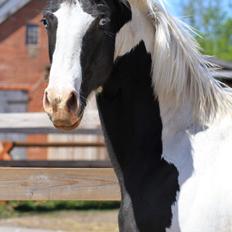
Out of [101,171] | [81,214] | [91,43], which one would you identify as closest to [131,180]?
[91,43]

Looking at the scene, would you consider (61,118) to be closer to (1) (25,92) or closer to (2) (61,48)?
(2) (61,48)

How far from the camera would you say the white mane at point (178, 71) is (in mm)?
2977

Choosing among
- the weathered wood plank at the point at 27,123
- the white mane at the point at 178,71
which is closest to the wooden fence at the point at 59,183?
the white mane at the point at 178,71

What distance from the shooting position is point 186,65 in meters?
3.00

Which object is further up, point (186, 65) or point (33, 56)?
point (186, 65)

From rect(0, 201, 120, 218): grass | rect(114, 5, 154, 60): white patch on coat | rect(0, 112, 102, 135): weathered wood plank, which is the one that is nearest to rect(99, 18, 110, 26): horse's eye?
rect(114, 5, 154, 60): white patch on coat

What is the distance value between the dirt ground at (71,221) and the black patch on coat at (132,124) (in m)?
4.02

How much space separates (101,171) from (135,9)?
152cm

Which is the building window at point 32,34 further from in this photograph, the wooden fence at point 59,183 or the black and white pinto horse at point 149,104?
the black and white pinto horse at point 149,104

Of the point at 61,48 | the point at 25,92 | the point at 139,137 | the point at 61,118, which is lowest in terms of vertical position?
the point at 25,92

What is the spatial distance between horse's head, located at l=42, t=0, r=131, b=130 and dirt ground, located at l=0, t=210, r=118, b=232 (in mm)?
4329

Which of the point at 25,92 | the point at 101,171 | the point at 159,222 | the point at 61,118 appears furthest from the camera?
the point at 25,92

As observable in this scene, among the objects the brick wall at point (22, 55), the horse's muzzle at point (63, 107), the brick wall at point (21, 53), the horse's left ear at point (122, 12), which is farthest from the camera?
the brick wall at point (21, 53)

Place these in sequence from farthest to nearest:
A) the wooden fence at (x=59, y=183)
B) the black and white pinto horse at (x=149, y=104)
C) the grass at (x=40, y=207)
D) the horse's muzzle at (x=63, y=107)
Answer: the grass at (x=40, y=207), the wooden fence at (x=59, y=183), the black and white pinto horse at (x=149, y=104), the horse's muzzle at (x=63, y=107)
